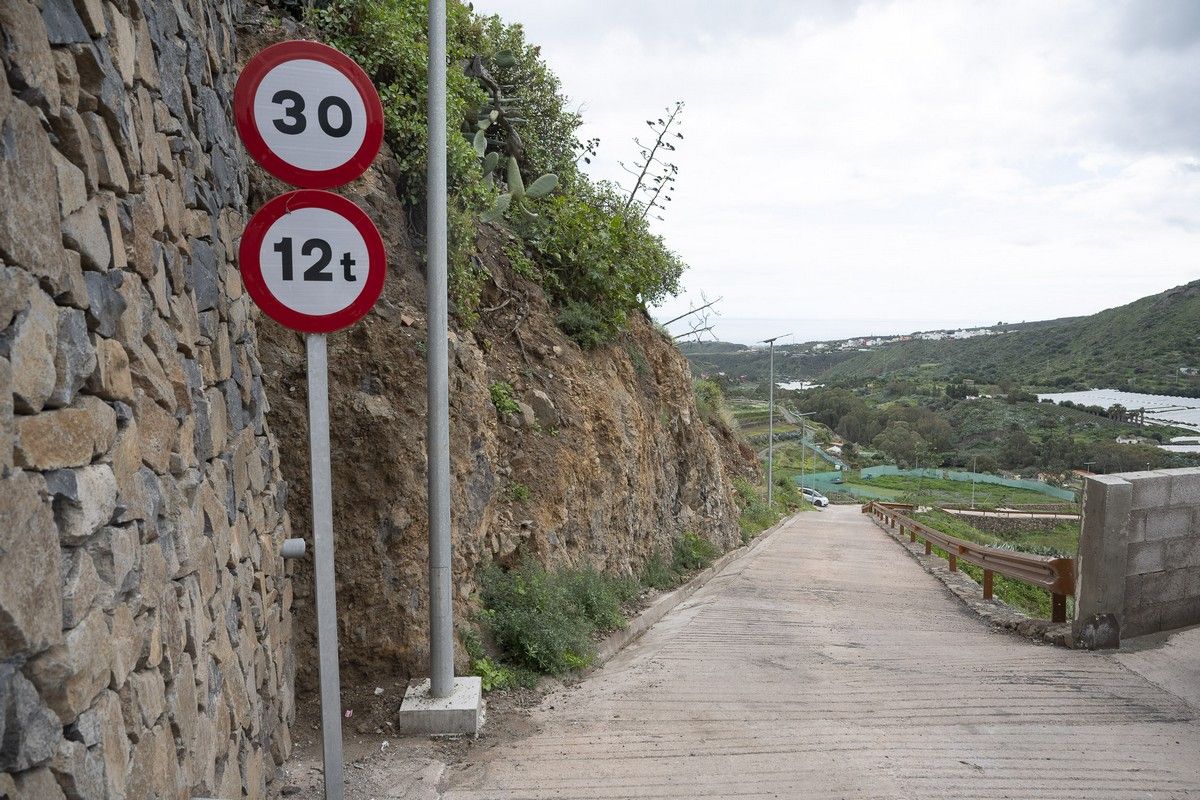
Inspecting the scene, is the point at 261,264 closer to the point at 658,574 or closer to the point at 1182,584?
the point at 1182,584

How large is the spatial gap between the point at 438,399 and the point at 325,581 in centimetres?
229

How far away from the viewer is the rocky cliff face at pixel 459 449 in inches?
222

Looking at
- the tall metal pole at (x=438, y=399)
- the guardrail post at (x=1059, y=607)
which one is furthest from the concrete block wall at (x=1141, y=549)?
the tall metal pole at (x=438, y=399)

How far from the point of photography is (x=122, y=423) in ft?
8.14

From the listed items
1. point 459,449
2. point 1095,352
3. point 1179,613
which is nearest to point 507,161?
point 459,449

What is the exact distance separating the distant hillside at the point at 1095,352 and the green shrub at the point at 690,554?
58.1 meters

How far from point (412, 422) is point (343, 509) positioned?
0.81 metres

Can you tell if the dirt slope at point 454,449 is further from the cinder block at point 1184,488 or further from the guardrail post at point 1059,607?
the cinder block at point 1184,488

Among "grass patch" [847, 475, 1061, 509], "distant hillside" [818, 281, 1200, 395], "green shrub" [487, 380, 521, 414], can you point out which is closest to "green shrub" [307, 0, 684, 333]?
"green shrub" [487, 380, 521, 414]

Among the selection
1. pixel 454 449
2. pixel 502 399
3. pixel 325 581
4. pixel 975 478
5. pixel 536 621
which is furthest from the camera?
pixel 975 478

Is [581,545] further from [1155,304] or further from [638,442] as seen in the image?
[1155,304]

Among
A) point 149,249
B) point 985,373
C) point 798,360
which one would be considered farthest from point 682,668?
point 798,360

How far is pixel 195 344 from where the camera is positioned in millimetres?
3441

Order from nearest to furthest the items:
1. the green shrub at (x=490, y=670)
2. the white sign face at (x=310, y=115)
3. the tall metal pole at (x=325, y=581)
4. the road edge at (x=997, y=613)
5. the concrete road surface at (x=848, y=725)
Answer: the tall metal pole at (x=325, y=581) < the white sign face at (x=310, y=115) < the concrete road surface at (x=848, y=725) < the green shrub at (x=490, y=670) < the road edge at (x=997, y=613)
